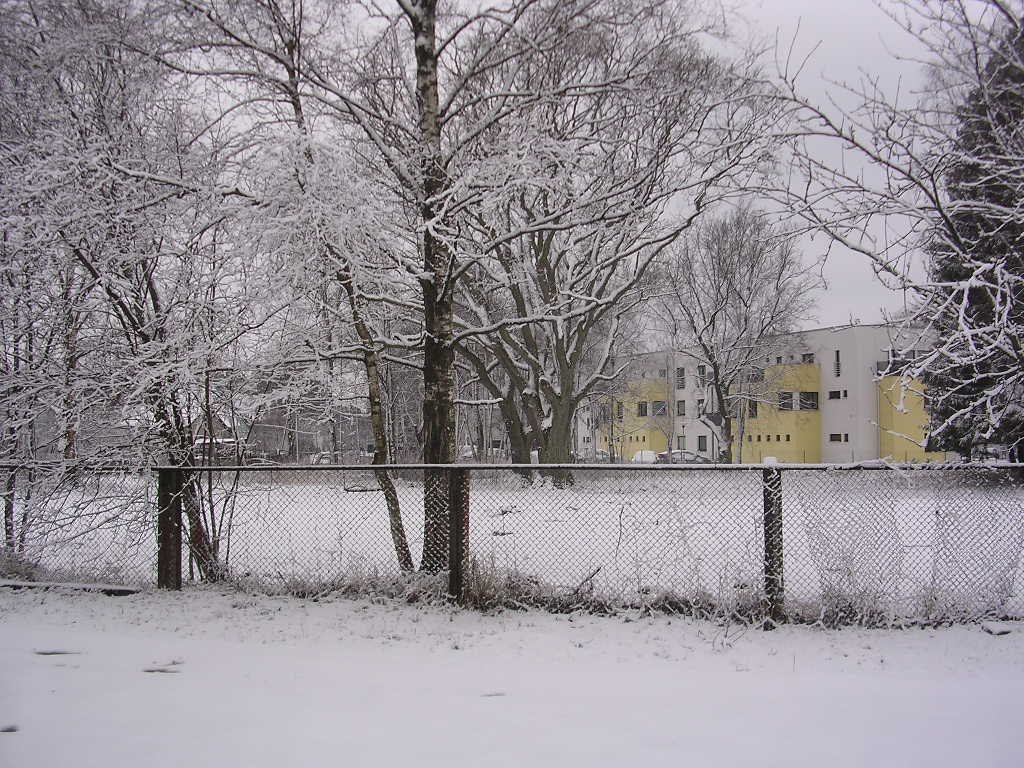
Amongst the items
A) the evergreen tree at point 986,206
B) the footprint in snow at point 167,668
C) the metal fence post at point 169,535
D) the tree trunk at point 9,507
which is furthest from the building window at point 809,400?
the footprint in snow at point 167,668

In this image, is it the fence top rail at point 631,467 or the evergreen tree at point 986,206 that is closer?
the evergreen tree at point 986,206

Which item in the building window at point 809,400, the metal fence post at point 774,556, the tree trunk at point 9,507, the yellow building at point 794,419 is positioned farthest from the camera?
the building window at point 809,400

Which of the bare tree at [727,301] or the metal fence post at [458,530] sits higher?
the bare tree at [727,301]

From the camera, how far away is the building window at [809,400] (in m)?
42.7

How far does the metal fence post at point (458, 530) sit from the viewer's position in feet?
19.5

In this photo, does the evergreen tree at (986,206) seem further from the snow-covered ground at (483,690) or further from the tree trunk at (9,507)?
the tree trunk at (9,507)

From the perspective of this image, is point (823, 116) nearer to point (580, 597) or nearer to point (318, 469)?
point (580, 597)

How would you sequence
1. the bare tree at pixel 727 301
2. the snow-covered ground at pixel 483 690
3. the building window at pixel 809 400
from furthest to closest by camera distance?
the building window at pixel 809 400
the bare tree at pixel 727 301
the snow-covered ground at pixel 483 690

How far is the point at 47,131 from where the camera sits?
649 cm

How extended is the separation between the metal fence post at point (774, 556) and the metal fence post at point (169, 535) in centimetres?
527

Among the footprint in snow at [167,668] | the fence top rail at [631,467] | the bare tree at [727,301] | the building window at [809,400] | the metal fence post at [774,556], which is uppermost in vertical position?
the bare tree at [727,301]

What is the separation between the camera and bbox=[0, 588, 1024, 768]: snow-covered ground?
3.51 meters

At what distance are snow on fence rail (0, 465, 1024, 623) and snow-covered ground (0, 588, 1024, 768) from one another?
0.94ft

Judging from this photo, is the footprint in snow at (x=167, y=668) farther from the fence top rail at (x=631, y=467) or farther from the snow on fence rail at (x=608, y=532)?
the fence top rail at (x=631, y=467)
